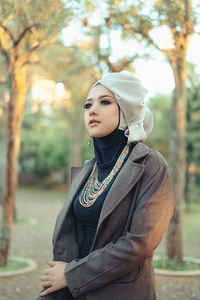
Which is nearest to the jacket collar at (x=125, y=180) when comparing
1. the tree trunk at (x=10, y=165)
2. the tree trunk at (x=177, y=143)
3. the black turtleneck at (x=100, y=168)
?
the black turtleneck at (x=100, y=168)

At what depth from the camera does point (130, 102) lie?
7.50ft

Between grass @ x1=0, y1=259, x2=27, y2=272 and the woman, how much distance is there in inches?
237

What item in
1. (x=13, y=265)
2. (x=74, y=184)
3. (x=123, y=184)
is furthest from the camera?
(x=13, y=265)

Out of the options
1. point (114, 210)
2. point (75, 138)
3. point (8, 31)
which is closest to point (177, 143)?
point (8, 31)

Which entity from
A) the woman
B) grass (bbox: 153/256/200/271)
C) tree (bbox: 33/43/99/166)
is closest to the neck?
the woman

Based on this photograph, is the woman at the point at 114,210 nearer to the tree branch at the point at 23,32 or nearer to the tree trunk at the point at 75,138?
the tree branch at the point at 23,32

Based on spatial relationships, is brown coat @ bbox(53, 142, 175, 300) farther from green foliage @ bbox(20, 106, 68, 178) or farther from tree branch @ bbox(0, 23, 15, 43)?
green foliage @ bbox(20, 106, 68, 178)

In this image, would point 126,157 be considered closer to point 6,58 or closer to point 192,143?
point 6,58

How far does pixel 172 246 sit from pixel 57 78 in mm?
9382

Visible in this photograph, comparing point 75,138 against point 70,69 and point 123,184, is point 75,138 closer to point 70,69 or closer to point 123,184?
point 70,69

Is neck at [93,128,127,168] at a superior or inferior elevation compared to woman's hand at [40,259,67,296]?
superior

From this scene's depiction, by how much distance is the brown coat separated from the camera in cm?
206

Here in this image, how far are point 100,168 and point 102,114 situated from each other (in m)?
0.27

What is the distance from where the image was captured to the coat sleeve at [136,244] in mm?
2053
